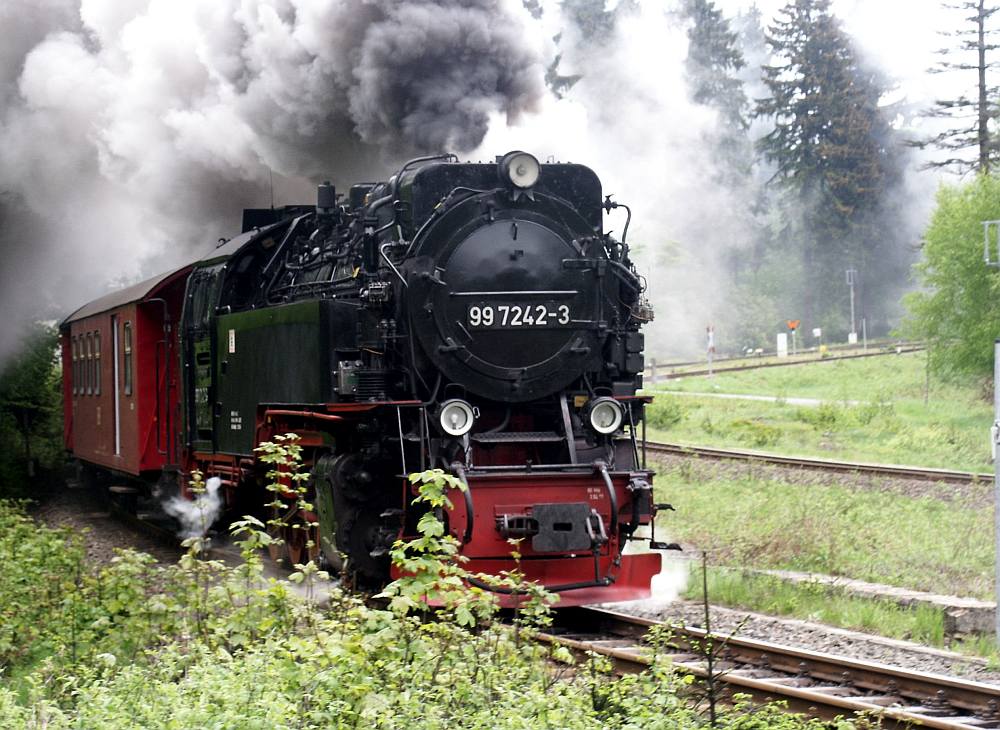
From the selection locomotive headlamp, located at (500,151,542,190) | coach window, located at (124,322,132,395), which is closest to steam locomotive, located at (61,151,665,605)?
locomotive headlamp, located at (500,151,542,190)

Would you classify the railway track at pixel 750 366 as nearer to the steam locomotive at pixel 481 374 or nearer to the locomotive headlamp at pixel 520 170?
the steam locomotive at pixel 481 374

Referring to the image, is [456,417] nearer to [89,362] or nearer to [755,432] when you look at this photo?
[89,362]

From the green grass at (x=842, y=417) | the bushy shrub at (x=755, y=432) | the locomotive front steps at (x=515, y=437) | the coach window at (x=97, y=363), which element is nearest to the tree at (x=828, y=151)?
the green grass at (x=842, y=417)

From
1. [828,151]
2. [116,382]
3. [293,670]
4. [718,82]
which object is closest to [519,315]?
[293,670]

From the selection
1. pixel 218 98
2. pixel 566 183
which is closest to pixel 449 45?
pixel 566 183

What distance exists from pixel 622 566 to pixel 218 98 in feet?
27.5

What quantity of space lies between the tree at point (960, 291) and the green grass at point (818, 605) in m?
16.2

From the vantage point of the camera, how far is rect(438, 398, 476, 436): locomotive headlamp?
28.1 ft

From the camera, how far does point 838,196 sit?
159ft

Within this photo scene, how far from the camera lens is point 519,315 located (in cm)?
888

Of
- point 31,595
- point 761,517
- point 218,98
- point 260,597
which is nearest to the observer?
point 260,597

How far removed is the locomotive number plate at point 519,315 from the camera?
28.9ft

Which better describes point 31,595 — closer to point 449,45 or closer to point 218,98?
point 449,45

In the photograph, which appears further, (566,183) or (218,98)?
(218,98)
